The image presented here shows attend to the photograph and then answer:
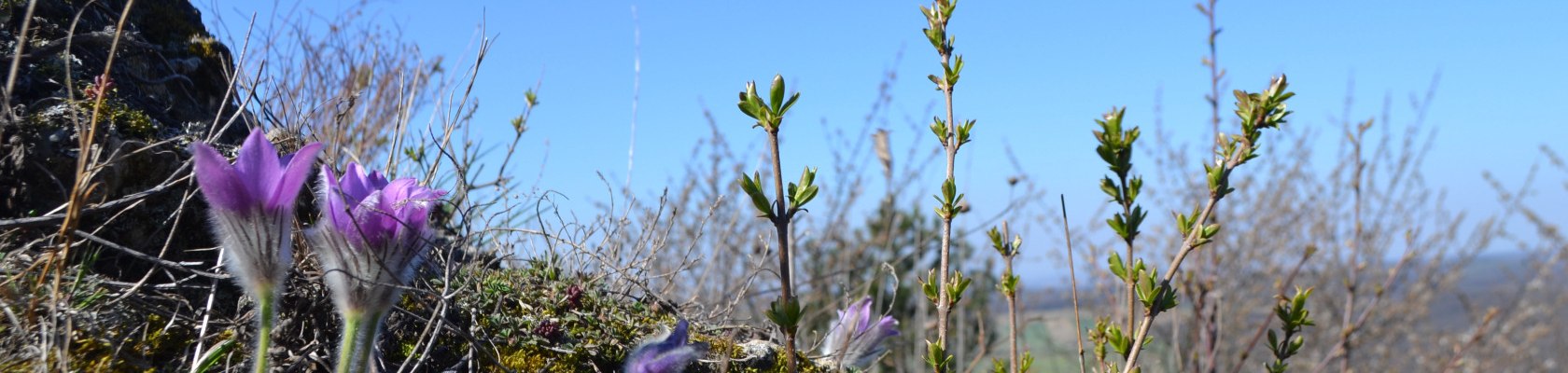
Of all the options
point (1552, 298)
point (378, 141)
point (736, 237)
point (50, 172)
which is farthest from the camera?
point (1552, 298)

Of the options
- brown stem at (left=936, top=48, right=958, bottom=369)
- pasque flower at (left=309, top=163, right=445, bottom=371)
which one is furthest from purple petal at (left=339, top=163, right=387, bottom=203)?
brown stem at (left=936, top=48, right=958, bottom=369)

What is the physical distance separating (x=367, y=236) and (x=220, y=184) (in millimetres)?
171

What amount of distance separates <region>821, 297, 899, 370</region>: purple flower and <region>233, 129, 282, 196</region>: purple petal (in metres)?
1.02

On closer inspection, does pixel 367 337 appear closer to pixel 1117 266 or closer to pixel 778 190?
pixel 778 190

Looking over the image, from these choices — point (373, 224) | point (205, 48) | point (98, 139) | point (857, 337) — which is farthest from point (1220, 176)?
point (205, 48)

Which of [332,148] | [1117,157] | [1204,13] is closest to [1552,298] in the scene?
[1204,13]

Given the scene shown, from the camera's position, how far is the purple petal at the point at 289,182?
3.56ft

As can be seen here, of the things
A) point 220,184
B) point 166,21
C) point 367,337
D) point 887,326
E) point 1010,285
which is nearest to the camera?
point 220,184

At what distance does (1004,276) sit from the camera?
1.35 meters

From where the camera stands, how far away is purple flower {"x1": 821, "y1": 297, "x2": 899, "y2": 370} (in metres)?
1.82

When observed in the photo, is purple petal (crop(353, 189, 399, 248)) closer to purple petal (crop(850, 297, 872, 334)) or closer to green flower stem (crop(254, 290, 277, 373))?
green flower stem (crop(254, 290, 277, 373))

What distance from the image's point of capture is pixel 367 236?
1168 mm

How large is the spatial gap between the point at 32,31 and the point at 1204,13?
2519 millimetres

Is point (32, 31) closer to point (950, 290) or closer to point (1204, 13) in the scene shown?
point (950, 290)
